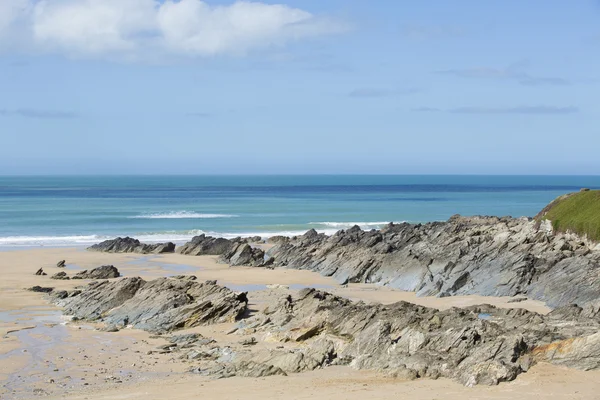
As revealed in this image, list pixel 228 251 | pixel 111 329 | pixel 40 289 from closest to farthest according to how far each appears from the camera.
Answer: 1. pixel 111 329
2. pixel 40 289
3. pixel 228 251

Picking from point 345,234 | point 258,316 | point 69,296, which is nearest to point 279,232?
point 345,234

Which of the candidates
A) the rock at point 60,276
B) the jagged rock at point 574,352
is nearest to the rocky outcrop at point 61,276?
the rock at point 60,276

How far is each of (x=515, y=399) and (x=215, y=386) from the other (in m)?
7.46

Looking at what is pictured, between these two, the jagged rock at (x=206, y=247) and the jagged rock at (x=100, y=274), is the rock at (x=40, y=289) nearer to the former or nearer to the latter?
the jagged rock at (x=100, y=274)

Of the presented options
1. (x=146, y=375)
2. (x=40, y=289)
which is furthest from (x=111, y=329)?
(x=40, y=289)

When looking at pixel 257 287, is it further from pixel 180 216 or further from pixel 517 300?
pixel 180 216

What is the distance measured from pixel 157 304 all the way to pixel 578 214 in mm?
23138

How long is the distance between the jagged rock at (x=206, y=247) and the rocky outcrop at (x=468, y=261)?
4.86 metres

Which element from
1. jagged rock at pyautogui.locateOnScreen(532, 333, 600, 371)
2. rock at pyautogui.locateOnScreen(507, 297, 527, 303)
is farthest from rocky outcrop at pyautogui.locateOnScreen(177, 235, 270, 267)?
jagged rock at pyautogui.locateOnScreen(532, 333, 600, 371)

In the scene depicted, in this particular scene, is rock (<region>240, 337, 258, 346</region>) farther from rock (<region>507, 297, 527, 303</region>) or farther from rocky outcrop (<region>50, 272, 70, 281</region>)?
rocky outcrop (<region>50, 272, 70, 281</region>)

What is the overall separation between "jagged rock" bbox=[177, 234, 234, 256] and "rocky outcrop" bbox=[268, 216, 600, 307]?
486 centimetres

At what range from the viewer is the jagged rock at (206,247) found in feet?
173

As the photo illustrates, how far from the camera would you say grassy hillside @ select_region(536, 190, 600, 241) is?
39.6m

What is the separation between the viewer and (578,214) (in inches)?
1658
